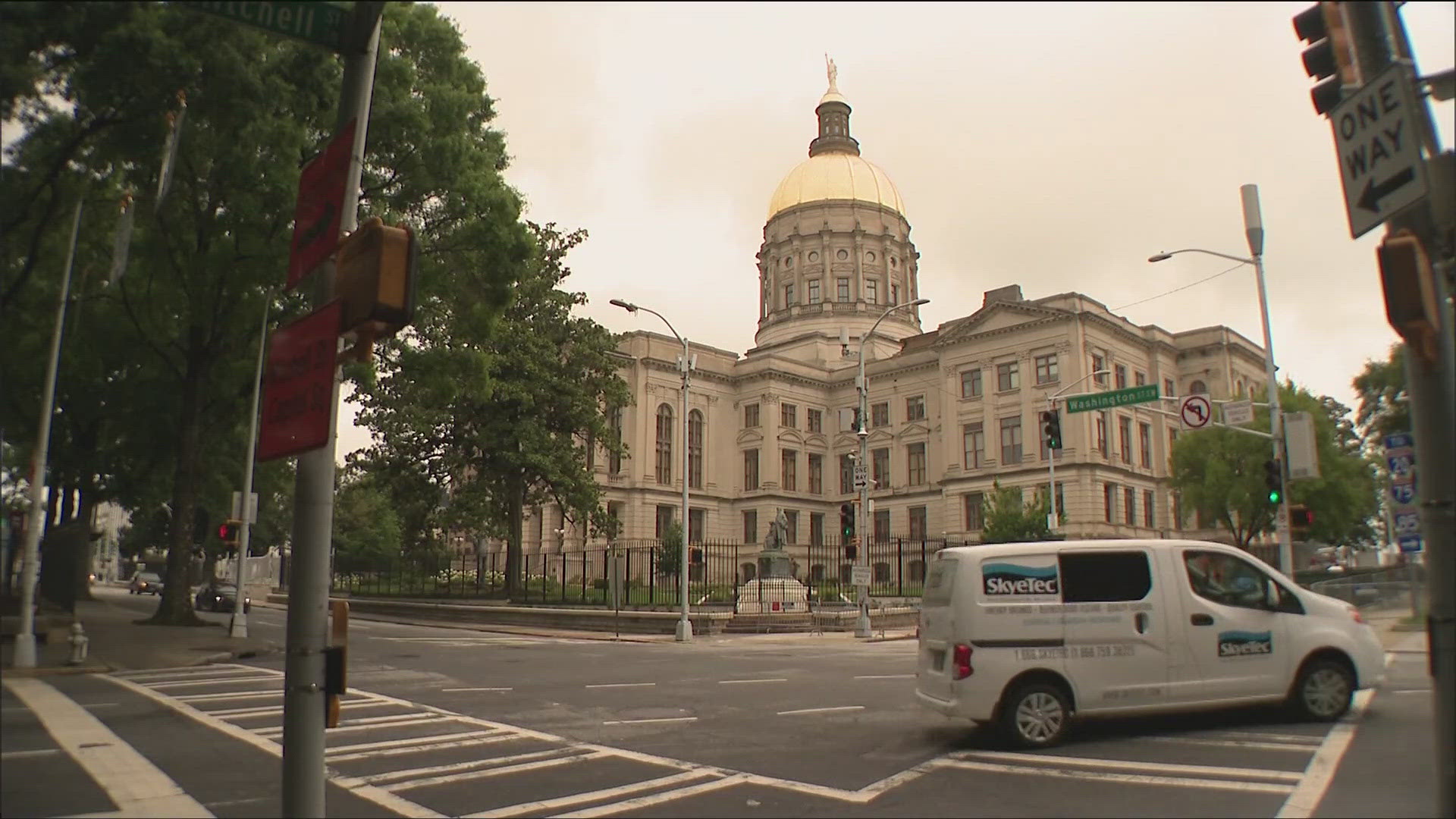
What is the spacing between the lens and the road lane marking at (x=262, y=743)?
7.25 m

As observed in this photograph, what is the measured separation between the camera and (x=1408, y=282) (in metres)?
4.53

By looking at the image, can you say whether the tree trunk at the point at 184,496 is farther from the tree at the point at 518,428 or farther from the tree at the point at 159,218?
the tree at the point at 518,428

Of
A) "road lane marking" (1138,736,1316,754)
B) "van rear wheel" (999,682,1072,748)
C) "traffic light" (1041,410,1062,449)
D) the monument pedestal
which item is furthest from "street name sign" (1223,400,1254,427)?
the monument pedestal

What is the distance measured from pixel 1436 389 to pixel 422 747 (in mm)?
8846

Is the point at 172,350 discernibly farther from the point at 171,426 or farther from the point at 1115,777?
the point at 1115,777

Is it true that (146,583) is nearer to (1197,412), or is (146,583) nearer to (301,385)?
(301,385)

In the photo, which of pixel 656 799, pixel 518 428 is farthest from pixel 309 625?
pixel 518 428

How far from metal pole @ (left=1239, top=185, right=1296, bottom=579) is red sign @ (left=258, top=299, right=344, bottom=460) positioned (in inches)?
847

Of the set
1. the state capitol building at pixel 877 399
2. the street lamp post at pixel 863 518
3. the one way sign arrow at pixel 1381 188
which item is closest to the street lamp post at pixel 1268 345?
the street lamp post at pixel 863 518

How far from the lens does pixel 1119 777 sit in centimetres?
806

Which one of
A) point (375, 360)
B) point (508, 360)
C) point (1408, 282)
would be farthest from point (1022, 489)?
point (1408, 282)

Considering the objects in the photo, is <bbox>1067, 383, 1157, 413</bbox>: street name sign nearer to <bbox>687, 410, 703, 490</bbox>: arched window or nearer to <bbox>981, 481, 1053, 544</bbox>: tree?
<bbox>981, 481, 1053, 544</bbox>: tree

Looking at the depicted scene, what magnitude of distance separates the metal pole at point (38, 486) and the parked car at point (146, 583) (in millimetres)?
2242

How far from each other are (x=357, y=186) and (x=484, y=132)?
20493 mm
